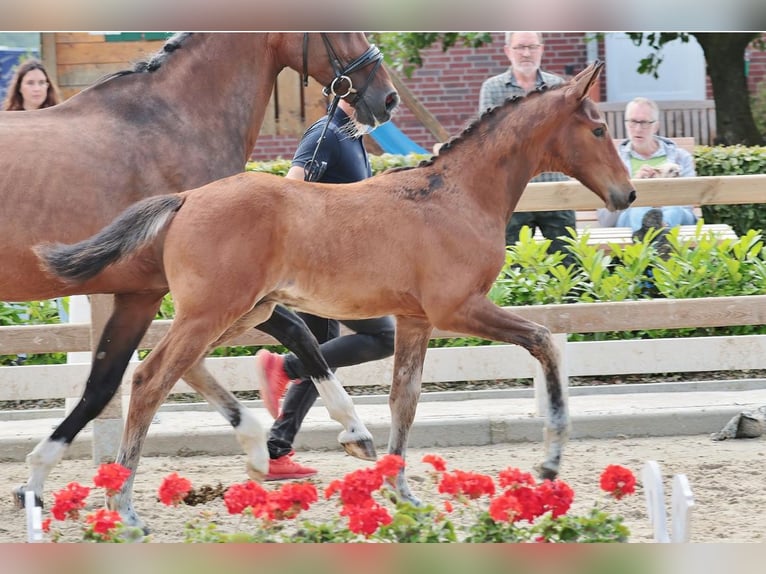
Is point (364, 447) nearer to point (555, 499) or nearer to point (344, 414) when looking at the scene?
point (344, 414)

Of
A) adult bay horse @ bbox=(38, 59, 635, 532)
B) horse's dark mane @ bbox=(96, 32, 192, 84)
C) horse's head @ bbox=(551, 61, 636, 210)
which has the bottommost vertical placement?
adult bay horse @ bbox=(38, 59, 635, 532)

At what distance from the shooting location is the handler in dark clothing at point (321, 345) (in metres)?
4.85

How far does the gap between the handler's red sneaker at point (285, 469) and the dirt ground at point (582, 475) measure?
8 cm

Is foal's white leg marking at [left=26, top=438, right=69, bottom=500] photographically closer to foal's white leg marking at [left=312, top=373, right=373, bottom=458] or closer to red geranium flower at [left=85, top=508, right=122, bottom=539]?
foal's white leg marking at [left=312, top=373, right=373, bottom=458]

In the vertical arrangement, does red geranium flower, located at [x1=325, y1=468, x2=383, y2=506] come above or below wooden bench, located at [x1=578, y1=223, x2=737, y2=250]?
below

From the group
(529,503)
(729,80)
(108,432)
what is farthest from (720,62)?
(529,503)

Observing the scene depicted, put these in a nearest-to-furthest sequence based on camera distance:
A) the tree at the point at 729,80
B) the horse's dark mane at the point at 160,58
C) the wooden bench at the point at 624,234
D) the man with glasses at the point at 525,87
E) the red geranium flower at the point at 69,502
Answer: the red geranium flower at the point at 69,502 → the horse's dark mane at the point at 160,58 → the man with glasses at the point at 525,87 → the wooden bench at the point at 624,234 → the tree at the point at 729,80

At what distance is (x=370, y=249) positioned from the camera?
13.3 feet

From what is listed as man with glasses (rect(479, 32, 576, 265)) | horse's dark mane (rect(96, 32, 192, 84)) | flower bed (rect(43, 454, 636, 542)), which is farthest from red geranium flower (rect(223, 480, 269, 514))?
man with glasses (rect(479, 32, 576, 265))

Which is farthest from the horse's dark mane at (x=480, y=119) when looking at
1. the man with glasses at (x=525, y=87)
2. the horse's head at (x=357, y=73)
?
the man with glasses at (x=525, y=87)

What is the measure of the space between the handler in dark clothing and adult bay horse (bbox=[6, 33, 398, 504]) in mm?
195

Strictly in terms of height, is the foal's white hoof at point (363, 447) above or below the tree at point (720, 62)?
below

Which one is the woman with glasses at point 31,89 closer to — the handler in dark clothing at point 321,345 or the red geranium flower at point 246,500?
the handler in dark clothing at point 321,345

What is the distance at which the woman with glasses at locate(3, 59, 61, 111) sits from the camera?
6.23 meters
